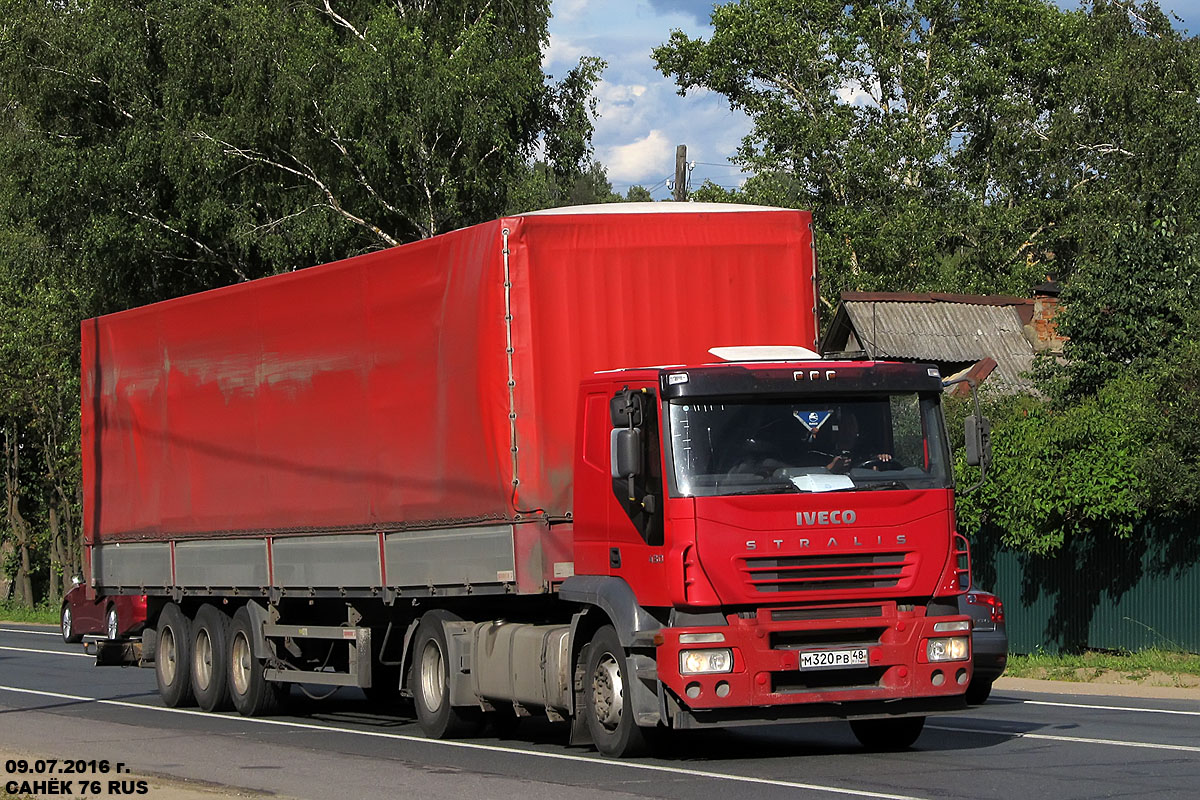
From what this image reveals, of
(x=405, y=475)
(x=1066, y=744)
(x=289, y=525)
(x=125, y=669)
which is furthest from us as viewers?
(x=125, y=669)

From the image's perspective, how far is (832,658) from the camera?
461 inches

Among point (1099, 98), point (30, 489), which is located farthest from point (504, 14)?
point (30, 489)

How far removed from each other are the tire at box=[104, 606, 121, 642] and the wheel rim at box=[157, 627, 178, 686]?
1971 mm

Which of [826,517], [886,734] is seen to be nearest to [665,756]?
[886,734]

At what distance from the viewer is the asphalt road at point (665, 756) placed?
432 inches

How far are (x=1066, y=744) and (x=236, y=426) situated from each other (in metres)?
9.06

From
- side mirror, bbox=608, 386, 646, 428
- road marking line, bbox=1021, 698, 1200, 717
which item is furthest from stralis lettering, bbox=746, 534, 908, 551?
road marking line, bbox=1021, 698, 1200, 717

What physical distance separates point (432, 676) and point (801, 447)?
4740 mm

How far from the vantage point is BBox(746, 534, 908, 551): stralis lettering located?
38.2 feet

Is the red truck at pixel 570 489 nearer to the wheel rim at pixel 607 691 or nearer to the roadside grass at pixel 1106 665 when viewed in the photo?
the wheel rim at pixel 607 691

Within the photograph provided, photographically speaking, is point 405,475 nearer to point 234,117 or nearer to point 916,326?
point 234,117

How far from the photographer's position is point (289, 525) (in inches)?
664

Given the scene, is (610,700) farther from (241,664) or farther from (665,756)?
(241,664)
